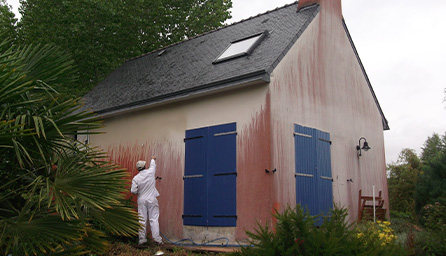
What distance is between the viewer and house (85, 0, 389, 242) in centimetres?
998

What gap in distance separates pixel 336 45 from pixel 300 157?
4.00m

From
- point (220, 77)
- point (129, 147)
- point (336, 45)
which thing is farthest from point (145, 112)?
point (336, 45)

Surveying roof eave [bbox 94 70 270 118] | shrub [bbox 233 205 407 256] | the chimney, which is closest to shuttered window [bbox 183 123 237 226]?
roof eave [bbox 94 70 270 118]

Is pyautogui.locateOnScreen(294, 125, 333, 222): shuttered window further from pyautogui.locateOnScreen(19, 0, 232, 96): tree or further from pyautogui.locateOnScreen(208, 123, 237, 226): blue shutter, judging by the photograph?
pyautogui.locateOnScreen(19, 0, 232, 96): tree

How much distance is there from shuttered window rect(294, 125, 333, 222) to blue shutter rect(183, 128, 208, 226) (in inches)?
83.1

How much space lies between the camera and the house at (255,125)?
32.7 ft

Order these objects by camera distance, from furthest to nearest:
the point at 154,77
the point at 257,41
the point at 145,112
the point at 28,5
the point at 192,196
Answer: the point at 28,5
the point at 154,77
the point at 145,112
the point at 257,41
the point at 192,196

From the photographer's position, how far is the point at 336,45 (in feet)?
42.2

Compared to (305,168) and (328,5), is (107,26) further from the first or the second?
(305,168)

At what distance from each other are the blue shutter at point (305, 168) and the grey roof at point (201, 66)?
178cm

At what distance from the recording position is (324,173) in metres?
11.1

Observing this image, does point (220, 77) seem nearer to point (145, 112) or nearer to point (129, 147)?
point (145, 112)

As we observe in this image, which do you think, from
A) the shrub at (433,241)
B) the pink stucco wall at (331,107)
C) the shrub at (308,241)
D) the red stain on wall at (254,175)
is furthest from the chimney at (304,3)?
the shrub at (308,241)

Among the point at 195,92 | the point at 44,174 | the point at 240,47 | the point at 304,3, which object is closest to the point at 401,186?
the point at 304,3
